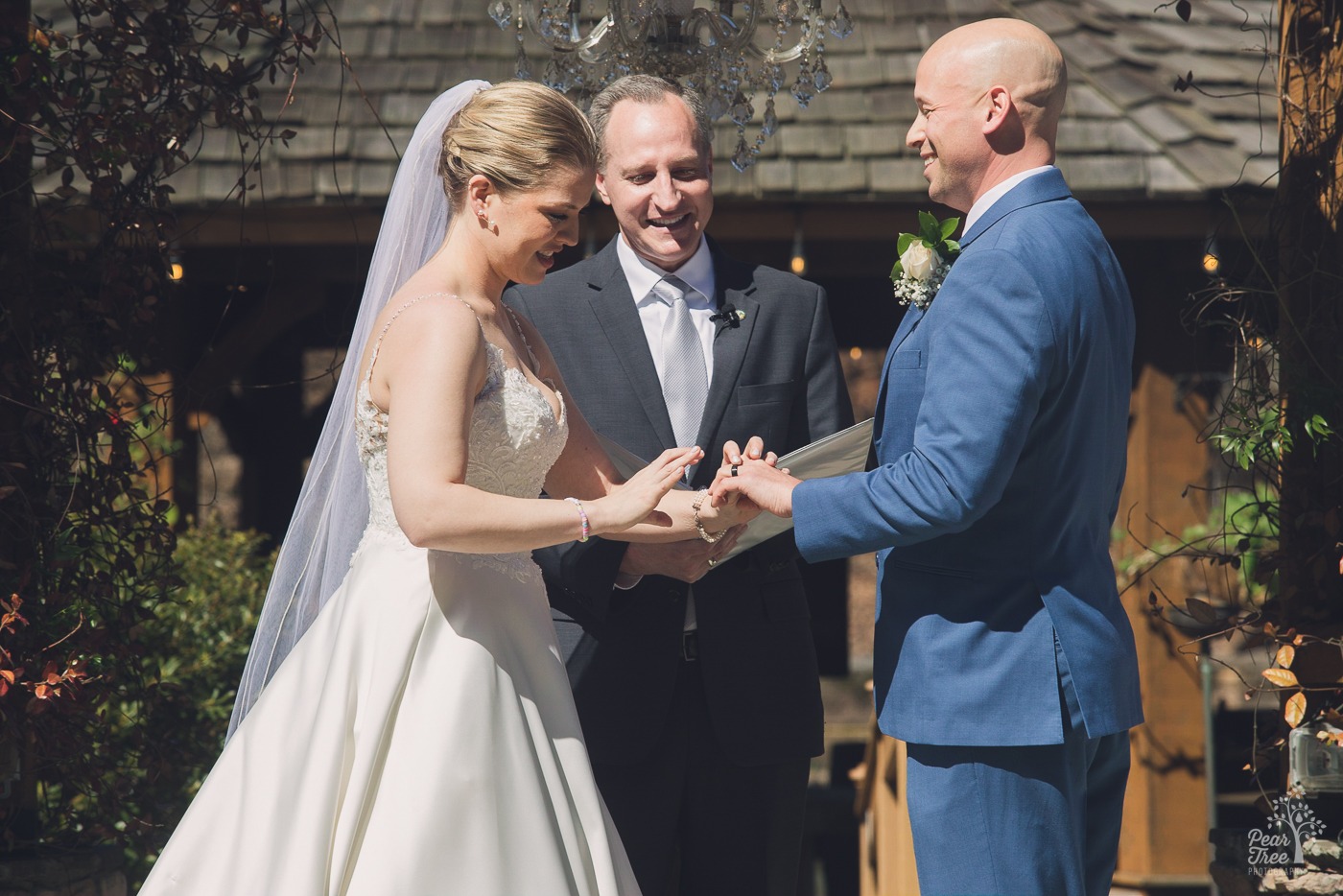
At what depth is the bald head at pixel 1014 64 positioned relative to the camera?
8.55 ft

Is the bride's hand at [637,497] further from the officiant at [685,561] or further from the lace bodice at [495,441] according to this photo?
the officiant at [685,561]

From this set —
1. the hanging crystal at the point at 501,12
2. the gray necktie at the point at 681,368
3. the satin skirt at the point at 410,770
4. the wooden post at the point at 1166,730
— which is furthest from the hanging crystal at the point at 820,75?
the wooden post at the point at 1166,730

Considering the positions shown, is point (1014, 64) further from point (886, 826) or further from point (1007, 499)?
point (886, 826)

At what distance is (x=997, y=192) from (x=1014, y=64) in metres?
0.24

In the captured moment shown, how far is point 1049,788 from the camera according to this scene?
251 cm

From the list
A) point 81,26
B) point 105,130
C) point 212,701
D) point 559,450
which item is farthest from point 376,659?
point 212,701

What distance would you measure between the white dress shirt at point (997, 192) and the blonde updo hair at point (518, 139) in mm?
745

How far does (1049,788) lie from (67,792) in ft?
8.08

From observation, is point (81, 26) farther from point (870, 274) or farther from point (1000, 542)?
point (870, 274)

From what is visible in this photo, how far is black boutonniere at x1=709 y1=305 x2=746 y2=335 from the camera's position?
330cm

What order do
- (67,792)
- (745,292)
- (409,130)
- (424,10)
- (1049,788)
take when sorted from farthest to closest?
(424,10)
(409,130)
(67,792)
(745,292)
(1049,788)

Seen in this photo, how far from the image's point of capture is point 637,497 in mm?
2699

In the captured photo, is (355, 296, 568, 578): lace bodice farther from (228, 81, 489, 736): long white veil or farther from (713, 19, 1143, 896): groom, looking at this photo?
(713, 19, 1143, 896): groom

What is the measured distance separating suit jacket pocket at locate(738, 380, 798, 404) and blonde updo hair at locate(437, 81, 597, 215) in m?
0.72
